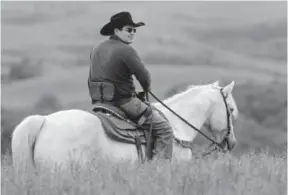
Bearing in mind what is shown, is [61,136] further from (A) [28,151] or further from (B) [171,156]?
(B) [171,156]

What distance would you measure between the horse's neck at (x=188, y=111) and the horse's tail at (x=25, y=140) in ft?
6.83

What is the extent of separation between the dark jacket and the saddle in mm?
252

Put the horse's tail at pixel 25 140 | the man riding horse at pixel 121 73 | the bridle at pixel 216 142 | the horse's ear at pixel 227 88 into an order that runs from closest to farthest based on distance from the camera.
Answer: the horse's tail at pixel 25 140 → the man riding horse at pixel 121 73 → the bridle at pixel 216 142 → the horse's ear at pixel 227 88

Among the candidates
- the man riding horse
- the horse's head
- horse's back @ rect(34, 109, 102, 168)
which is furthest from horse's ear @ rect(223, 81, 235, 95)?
horse's back @ rect(34, 109, 102, 168)

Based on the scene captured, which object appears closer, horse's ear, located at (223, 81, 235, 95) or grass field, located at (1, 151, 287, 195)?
grass field, located at (1, 151, 287, 195)

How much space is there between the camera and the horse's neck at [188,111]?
41.3ft

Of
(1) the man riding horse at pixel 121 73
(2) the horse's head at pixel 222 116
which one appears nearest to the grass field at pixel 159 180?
(1) the man riding horse at pixel 121 73

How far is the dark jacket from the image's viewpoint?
1162 cm

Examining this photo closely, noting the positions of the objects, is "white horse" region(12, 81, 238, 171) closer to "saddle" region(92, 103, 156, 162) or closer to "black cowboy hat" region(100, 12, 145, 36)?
"saddle" region(92, 103, 156, 162)

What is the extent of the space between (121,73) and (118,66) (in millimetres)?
111

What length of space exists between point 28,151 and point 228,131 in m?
3.56

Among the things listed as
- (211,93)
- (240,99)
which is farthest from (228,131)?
(240,99)

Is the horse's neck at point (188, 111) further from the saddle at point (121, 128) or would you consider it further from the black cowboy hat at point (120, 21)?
the black cowboy hat at point (120, 21)

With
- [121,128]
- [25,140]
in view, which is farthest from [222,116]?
[25,140]
